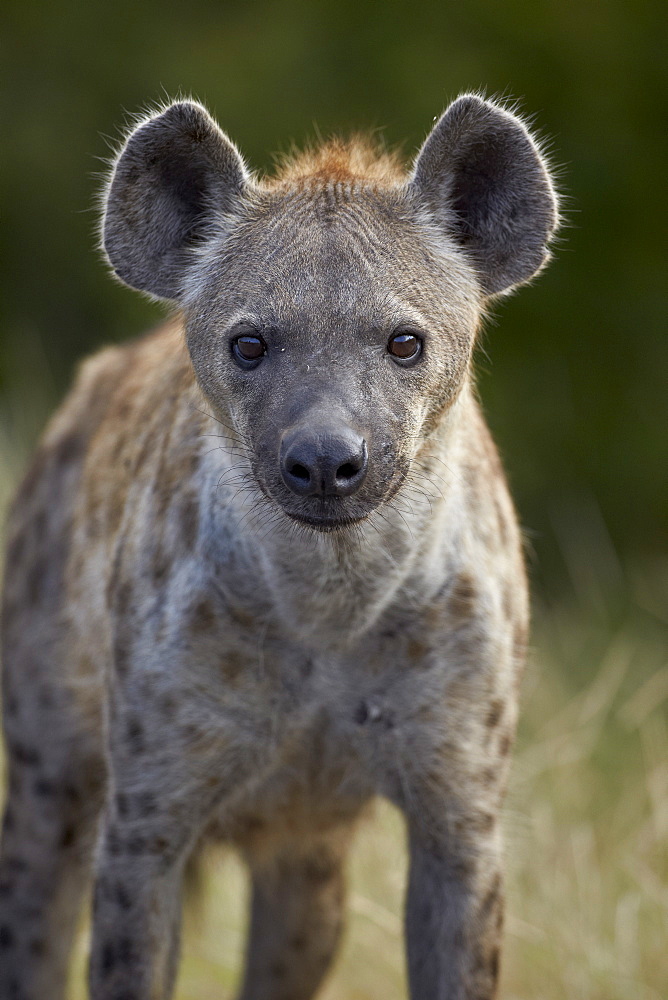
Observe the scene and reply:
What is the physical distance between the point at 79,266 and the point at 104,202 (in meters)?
7.50

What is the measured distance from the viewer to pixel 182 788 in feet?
8.96

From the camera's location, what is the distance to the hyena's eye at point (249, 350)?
8.04ft

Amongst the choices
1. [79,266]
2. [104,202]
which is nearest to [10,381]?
[79,266]

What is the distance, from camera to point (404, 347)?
2441 mm

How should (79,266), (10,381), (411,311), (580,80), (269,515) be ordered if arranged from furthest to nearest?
(79,266), (580,80), (10,381), (269,515), (411,311)

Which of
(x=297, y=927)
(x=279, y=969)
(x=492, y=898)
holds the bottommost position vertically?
(x=279, y=969)

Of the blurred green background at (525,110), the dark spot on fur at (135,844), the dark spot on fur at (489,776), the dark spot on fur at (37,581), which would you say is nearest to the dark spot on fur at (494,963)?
the dark spot on fur at (489,776)

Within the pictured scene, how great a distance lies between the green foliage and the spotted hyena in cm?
602

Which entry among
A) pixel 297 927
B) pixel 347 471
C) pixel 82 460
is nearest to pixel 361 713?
pixel 347 471

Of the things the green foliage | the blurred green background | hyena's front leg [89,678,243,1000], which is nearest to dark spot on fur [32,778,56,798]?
hyena's front leg [89,678,243,1000]

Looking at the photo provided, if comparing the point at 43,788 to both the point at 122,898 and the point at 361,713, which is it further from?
the point at 361,713

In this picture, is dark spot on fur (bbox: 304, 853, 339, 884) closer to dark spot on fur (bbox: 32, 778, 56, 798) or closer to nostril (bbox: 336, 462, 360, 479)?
dark spot on fur (bbox: 32, 778, 56, 798)

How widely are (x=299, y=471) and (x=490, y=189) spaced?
719mm

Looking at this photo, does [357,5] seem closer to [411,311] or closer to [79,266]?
[79,266]
